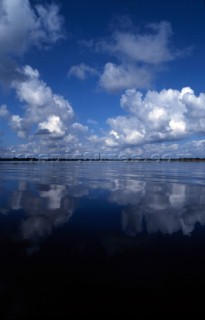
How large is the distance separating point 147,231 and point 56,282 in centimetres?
581

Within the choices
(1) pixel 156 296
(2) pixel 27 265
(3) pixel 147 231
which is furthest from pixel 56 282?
(3) pixel 147 231

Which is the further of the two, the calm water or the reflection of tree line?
the reflection of tree line

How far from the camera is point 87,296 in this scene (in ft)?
20.0

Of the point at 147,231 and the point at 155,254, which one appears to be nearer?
the point at 155,254

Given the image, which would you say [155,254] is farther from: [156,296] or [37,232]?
[37,232]

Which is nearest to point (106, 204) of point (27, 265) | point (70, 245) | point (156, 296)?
point (70, 245)

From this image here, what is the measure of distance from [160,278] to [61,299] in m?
2.65

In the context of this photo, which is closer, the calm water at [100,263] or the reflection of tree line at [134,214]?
the calm water at [100,263]

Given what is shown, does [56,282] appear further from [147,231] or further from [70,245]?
[147,231]

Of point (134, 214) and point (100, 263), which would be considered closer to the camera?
point (100, 263)

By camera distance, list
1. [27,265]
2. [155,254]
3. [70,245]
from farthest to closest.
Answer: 1. [70,245]
2. [155,254]
3. [27,265]

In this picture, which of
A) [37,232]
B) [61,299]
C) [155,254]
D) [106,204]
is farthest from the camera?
[106,204]

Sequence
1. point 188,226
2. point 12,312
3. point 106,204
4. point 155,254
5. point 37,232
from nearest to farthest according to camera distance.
→ 1. point 12,312
2. point 155,254
3. point 37,232
4. point 188,226
5. point 106,204

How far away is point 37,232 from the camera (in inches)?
442
